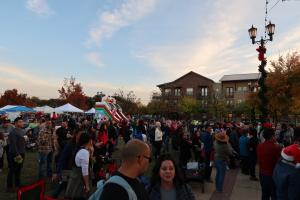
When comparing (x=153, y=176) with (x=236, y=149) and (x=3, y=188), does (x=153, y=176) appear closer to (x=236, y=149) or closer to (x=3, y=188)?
(x=3, y=188)

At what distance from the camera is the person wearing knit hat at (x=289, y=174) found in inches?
179

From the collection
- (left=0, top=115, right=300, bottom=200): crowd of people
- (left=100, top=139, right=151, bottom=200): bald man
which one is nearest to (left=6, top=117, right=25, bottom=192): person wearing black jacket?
(left=0, top=115, right=300, bottom=200): crowd of people

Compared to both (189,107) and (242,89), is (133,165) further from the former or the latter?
(242,89)

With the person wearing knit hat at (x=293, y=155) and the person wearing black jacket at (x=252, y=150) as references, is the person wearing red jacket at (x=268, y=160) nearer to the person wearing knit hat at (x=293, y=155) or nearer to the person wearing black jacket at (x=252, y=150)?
the person wearing knit hat at (x=293, y=155)

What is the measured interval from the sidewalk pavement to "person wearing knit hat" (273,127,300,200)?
318 cm

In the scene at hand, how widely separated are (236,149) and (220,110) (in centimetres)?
4780

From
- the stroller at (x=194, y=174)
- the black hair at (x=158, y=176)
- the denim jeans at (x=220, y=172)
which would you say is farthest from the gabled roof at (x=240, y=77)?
the black hair at (x=158, y=176)

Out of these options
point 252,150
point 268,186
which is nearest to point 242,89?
point 252,150

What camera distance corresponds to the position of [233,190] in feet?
28.4

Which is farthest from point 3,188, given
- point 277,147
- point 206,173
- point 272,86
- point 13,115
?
point 272,86

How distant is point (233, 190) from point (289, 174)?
4.33m

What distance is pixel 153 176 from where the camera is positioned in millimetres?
3596

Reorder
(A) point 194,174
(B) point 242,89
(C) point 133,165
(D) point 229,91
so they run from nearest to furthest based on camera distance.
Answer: (C) point 133,165
(A) point 194,174
(B) point 242,89
(D) point 229,91

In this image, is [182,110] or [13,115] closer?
[13,115]
